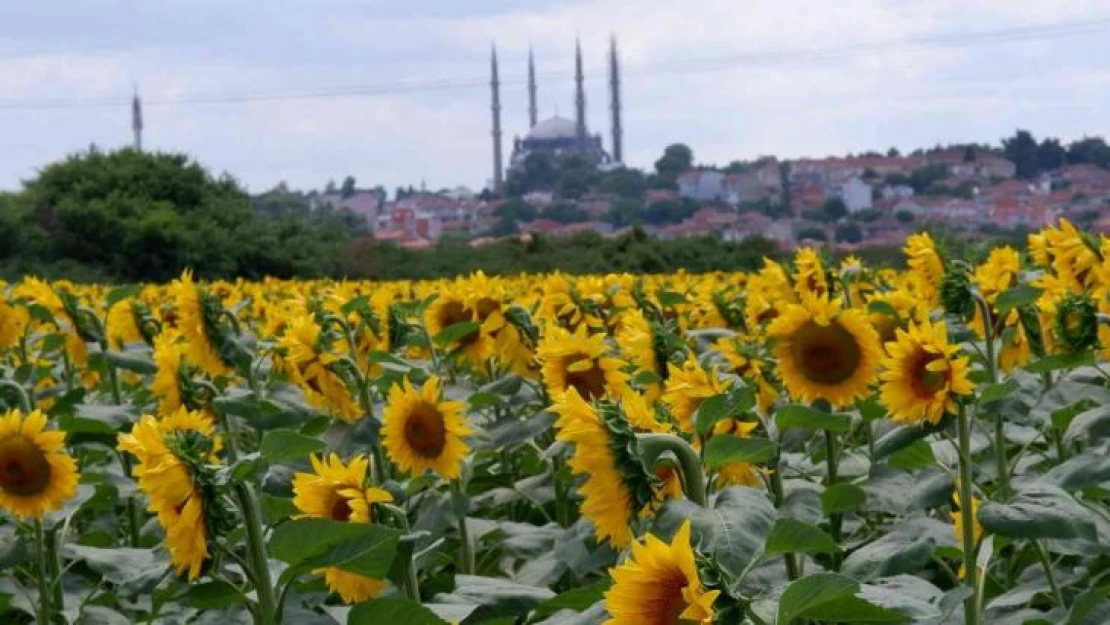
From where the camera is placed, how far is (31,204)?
34.7 m

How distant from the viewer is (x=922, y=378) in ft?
8.96

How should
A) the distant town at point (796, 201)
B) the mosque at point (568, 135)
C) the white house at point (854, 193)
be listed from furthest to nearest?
the mosque at point (568, 135), the white house at point (854, 193), the distant town at point (796, 201)

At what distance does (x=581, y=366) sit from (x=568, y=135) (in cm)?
13783

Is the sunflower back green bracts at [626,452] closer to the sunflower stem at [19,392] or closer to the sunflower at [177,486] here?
the sunflower at [177,486]

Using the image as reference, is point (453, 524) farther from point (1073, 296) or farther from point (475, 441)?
point (1073, 296)

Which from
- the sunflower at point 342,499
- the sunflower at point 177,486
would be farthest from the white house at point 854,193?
the sunflower at point 177,486

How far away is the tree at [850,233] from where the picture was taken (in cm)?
7773

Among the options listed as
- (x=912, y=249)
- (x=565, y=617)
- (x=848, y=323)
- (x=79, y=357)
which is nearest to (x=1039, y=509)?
(x=565, y=617)

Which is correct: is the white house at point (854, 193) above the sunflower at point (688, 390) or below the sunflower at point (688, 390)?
below

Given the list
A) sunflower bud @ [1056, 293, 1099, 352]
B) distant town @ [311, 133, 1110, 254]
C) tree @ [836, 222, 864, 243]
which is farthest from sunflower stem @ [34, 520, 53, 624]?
tree @ [836, 222, 864, 243]

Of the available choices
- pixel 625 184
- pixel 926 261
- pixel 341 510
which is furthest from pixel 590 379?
pixel 625 184

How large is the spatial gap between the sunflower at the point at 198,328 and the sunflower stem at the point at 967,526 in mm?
2242

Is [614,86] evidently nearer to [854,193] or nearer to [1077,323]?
[854,193]

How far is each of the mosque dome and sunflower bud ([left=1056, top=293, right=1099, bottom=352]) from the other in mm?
137038
